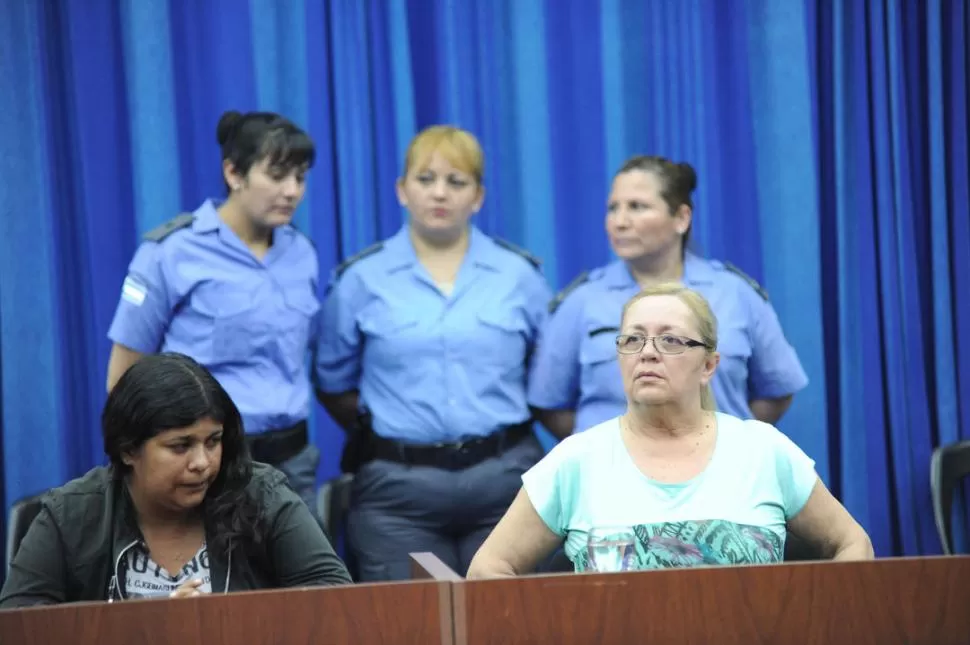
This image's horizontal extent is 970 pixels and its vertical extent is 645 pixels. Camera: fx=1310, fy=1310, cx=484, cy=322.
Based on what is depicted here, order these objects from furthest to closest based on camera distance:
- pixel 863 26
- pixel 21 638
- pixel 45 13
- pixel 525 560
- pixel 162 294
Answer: pixel 863 26, pixel 45 13, pixel 162 294, pixel 525 560, pixel 21 638

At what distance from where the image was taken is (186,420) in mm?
2234

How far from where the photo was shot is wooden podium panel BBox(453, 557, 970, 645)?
5.95 feet

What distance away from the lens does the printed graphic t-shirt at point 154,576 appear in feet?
7.38

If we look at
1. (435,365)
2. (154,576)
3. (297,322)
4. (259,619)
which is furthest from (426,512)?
(259,619)

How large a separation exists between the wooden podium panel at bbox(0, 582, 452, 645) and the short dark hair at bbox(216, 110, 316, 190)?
1590 millimetres

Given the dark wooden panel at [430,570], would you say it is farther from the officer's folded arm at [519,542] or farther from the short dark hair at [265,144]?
the short dark hair at [265,144]

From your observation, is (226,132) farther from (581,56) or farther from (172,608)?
(172,608)

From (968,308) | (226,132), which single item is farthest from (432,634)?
(968,308)

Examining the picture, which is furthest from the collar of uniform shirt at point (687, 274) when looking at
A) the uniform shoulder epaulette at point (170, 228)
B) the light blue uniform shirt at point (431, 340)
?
the uniform shoulder epaulette at point (170, 228)

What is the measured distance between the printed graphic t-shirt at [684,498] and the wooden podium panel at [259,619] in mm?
576

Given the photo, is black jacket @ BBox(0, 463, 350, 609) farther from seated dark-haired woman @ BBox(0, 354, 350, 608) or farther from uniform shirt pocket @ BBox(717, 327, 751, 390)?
uniform shirt pocket @ BBox(717, 327, 751, 390)

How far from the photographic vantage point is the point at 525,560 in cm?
236

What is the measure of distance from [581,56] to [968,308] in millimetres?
1433

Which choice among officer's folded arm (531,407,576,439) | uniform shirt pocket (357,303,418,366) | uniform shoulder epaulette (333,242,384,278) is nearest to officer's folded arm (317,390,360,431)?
uniform shirt pocket (357,303,418,366)
